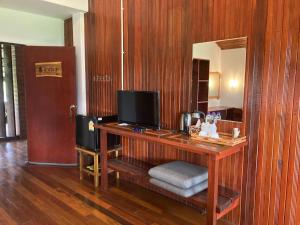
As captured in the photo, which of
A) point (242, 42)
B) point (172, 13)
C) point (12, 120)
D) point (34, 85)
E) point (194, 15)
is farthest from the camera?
point (12, 120)

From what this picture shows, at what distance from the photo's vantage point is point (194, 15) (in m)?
2.40

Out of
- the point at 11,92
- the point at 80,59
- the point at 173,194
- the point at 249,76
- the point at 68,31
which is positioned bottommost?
the point at 173,194

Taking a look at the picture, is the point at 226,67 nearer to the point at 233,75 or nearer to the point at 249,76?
the point at 233,75

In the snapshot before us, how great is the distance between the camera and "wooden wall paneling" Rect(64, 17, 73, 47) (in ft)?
13.7

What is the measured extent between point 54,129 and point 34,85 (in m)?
0.76

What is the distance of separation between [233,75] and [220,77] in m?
0.14

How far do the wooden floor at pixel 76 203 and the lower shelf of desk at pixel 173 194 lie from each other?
0.16 m

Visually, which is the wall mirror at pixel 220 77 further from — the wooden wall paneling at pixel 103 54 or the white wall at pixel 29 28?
the white wall at pixel 29 28

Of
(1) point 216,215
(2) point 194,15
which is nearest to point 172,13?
(2) point 194,15

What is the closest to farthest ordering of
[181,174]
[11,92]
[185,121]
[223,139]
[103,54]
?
[223,139], [181,174], [185,121], [103,54], [11,92]

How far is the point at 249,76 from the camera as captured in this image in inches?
82.5

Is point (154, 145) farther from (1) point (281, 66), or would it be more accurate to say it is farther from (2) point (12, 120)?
(2) point (12, 120)

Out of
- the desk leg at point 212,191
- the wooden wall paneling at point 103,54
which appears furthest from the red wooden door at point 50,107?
the desk leg at point 212,191

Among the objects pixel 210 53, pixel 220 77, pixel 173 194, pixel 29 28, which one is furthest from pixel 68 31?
pixel 173 194
